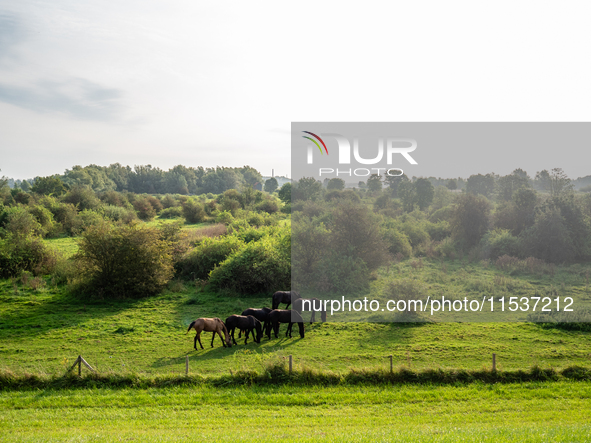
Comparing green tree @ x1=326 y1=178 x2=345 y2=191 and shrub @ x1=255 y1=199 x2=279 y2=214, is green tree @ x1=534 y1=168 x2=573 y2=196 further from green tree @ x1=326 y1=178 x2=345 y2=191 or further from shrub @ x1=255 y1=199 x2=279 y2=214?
shrub @ x1=255 y1=199 x2=279 y2=214

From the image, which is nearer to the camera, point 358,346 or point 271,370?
point 271,370

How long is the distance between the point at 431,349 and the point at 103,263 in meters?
16.4

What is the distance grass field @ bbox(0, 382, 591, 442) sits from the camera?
766cm

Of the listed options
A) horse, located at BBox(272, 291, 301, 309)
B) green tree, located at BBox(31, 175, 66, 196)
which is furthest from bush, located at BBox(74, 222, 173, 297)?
green tree, located at BBox(31, 175, 66, 196)

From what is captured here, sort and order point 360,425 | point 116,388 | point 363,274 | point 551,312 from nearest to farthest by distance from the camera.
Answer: point 360,425 < point 116,388 < point 551,312 < point 363,274

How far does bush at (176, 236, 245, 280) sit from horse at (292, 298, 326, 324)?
27.6 ft

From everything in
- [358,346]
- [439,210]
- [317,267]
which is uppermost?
[439,210]

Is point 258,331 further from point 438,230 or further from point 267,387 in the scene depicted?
point 438,230

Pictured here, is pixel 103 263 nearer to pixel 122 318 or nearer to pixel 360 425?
pixel 122 318

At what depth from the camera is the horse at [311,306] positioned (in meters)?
17.8

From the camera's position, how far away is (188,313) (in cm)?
1891

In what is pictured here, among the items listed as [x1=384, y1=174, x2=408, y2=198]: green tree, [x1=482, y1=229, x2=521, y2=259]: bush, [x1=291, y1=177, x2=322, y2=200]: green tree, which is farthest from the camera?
[x1=384, y1=174, x2=408, y2=198]: green tree

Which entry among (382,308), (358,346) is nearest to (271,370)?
(358,346)

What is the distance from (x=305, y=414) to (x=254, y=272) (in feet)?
44.3
